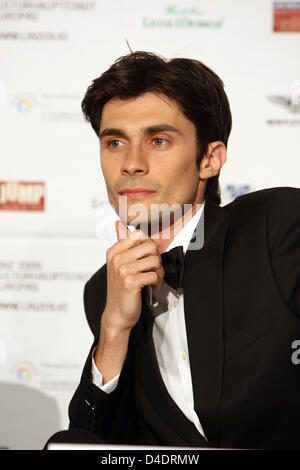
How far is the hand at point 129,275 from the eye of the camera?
1.60 m

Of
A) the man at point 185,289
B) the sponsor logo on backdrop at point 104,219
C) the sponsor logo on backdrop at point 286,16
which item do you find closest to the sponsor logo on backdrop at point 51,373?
the sponsor logo on backdrop at point 104,219

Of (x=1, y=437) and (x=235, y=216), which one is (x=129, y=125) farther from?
(x=1, y=437)

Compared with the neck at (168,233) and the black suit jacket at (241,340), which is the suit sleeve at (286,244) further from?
the neck at (168,233)

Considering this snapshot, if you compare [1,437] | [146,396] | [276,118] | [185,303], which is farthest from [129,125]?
[1,437]

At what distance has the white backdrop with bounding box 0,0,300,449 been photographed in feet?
8.14

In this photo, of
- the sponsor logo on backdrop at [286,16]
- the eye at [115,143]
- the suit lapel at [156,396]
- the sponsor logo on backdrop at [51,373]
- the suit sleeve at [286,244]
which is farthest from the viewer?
the sponsor logo on backdrop at [51,373]

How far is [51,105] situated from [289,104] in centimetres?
97

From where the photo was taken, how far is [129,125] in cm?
170

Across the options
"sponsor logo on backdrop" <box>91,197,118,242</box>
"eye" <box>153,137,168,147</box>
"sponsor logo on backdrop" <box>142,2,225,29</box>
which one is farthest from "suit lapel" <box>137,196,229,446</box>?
"sponsor logo on backdrop" <box>142,2,225,29</box>

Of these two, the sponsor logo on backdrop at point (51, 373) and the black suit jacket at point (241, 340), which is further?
the sponsor logo on backdrop at point (51, 373)

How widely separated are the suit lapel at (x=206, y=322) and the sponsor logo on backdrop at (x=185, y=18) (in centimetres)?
A: 115

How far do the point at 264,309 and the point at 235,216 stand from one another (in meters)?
0.28

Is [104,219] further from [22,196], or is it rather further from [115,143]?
[115,143]

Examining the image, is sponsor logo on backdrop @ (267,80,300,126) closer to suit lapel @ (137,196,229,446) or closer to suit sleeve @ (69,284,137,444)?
suit lapel @ (137,196,229,446)
